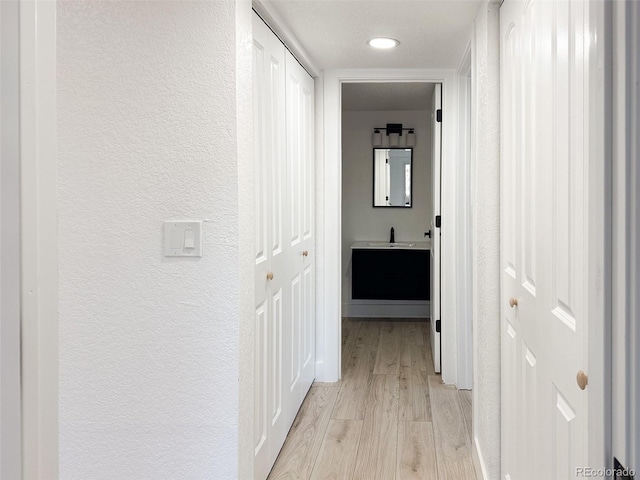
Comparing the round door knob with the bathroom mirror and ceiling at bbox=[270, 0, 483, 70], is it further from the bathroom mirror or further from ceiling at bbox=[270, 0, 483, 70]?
the bathroom mirror

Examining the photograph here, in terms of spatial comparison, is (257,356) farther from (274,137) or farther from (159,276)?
(274,137)

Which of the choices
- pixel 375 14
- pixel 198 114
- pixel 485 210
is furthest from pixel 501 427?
pixel 375 14

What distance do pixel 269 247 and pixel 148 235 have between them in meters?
0.72

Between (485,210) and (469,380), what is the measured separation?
177cm

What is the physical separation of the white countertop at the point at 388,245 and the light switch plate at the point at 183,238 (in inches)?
152

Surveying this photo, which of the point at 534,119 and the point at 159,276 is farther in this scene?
the point at 159,276

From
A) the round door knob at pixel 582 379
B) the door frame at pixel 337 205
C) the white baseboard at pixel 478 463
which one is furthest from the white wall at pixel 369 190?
the round door knob at pixel 582 379

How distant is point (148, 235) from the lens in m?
1.84

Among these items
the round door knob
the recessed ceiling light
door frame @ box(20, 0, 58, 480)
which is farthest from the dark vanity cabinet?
door frame @ box(20, 0, 58, 480)

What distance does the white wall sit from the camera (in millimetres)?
5922

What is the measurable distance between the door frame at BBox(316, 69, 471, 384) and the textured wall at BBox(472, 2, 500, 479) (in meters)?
1.33

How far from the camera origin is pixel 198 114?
182 cm
